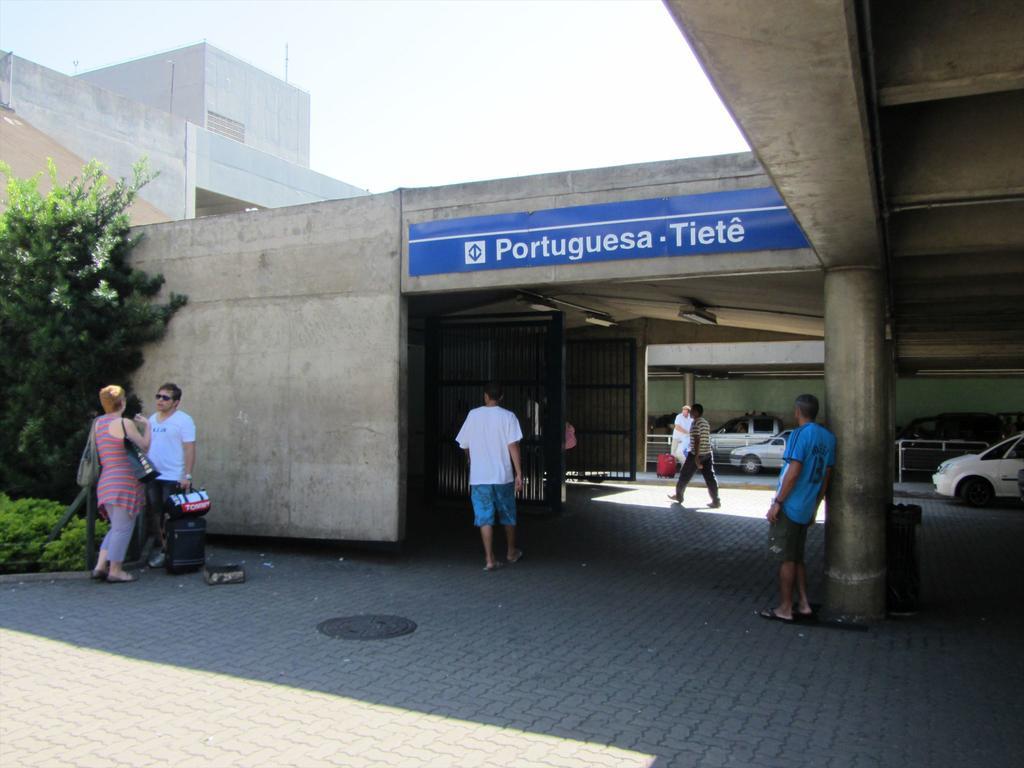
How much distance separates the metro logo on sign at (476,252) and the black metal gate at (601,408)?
6440mm

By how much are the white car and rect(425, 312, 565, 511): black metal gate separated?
8260mm

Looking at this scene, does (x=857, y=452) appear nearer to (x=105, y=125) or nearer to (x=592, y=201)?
(x=592, y=201)

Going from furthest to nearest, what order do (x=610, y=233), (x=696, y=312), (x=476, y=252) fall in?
(x=696, y=312)
(x=476, y=252)
(x=610, y=233)

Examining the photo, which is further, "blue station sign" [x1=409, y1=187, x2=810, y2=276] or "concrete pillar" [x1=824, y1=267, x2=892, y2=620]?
"blue station sign" [x1=409, y1=187, x2=810, y2=276]

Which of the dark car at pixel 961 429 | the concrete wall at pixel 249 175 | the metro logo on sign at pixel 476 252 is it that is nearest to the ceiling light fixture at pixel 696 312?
the metro logo on sign at pixel 476 252

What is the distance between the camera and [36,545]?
26.5 ft

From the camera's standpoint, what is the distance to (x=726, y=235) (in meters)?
7.44

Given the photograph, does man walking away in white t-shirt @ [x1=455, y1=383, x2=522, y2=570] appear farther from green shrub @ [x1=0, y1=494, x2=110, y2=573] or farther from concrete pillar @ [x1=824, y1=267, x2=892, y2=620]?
green shrub @ [x1=0, y1=494, x2=110, y2=573]

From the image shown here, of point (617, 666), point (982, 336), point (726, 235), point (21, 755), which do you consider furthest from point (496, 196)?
point (982, 336)

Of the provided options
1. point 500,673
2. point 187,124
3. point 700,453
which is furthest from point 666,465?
point 187,124

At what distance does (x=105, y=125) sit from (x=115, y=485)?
1680 centimetres

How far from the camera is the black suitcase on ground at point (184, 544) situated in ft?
26.4

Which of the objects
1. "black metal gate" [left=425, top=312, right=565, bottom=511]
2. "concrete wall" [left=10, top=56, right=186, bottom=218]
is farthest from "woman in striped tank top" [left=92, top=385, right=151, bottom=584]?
"concrete wall" [left=10, top=56, right=186, bottom=218]

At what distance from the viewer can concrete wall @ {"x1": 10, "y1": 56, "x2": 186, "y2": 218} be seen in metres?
19.5
